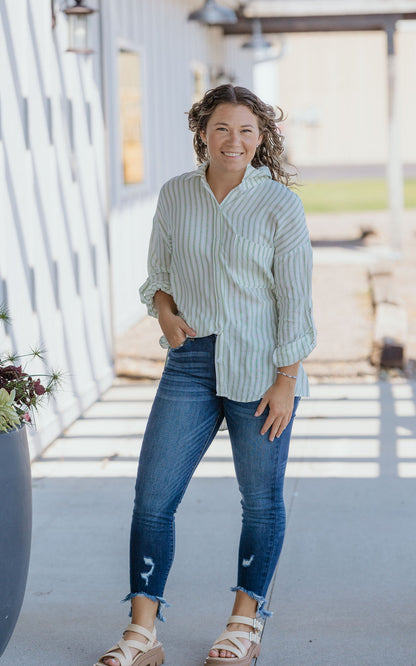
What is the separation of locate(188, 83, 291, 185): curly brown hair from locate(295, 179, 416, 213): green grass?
16.8m

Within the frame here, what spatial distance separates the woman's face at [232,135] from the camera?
104 inches

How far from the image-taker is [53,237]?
17.8 ft

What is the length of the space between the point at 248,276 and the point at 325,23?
1070cm

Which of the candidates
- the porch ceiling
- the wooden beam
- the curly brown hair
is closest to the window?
the porch ceiling

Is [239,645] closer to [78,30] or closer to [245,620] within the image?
[245,620]

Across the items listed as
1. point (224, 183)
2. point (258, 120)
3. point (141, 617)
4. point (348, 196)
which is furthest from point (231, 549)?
point (348, 196)

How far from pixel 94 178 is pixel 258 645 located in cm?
410

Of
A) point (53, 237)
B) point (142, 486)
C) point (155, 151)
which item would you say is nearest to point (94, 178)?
point (53, 237)

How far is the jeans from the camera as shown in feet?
8.86

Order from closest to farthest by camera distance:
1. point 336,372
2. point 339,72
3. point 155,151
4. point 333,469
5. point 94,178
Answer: point 333,469
point 94,178
point 336,372
point 155,151
point 339,72

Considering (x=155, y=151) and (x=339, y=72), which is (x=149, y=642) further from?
(x=339, y=72)

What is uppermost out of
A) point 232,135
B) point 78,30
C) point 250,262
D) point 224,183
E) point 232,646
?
point 78,30

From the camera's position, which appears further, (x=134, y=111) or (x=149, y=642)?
(x=134, y=111)

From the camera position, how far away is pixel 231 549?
3.82 meters
